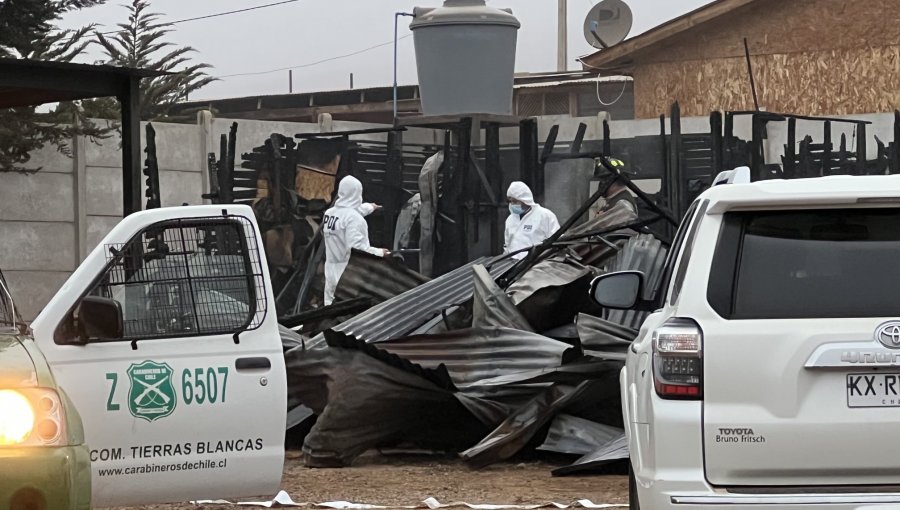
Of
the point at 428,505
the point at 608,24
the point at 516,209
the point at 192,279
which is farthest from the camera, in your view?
the point at 608,24

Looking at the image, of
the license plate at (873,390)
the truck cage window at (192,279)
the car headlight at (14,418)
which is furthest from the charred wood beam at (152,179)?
the license plate at (873,390)

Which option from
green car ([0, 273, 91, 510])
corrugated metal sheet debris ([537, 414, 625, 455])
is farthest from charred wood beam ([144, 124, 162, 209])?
green car ([0, 273, 91, 510])

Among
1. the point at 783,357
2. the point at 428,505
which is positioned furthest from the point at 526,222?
the point at 783,357

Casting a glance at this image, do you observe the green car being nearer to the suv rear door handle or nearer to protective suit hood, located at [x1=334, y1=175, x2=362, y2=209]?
the suv rear door handle

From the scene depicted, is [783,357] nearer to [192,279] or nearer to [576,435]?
[192,279]

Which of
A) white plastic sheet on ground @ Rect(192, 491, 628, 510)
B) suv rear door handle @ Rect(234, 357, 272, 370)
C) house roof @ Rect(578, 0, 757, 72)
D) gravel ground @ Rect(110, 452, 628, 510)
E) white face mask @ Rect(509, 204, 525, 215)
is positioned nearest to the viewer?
suv rear door handle @ Rect(234, 357, 272, 370)

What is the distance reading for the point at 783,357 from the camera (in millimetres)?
5047

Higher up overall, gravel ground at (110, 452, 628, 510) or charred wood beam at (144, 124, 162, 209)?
charred wood beam at (144, 124, 162, 209)

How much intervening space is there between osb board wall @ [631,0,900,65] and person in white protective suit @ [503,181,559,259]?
15331 mm

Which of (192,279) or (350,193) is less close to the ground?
(350,193)

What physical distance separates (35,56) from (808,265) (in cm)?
1724

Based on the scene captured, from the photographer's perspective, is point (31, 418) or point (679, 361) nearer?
point (31, 418)

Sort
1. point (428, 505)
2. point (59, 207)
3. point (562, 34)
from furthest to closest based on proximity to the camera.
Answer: point (562, 34) < point (59, 207) < point (428, 505)

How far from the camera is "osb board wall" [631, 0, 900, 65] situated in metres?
30.0
